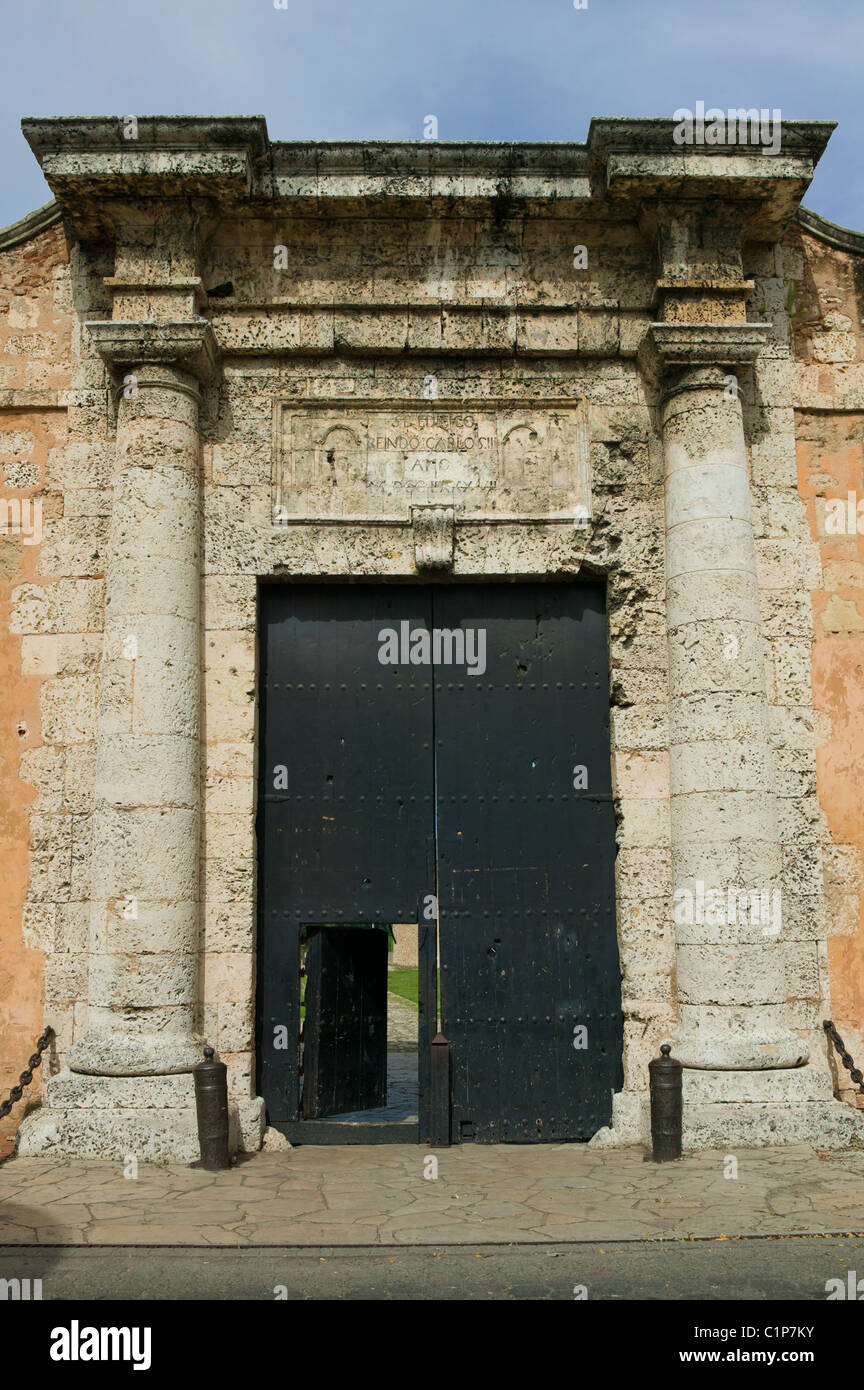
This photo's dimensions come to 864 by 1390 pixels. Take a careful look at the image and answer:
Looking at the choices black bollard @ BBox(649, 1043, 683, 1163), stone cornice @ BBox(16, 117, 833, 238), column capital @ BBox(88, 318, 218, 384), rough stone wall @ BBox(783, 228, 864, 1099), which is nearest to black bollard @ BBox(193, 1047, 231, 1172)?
black bollard @ BBox(649, 1043, 683, 1163)

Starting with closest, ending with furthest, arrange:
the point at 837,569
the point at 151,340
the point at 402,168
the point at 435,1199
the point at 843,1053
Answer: the point at 435,1199 → the point at 843,1053 → the point at 151,340 → the point at 402,168 → the point at 837,569

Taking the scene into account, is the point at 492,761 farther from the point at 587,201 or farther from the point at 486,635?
the point at 587,201

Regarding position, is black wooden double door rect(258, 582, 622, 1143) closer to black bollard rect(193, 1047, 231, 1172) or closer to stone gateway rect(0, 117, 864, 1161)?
stone gateway rect(0, 117, 864, 1161)

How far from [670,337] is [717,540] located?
133 centimetres

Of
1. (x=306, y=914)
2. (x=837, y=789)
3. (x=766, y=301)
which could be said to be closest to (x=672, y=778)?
(x=837, y=789)

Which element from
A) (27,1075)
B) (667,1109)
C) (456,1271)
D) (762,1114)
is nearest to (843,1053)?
(762,1114)

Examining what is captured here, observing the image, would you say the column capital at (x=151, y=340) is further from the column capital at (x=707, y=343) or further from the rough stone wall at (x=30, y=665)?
the column capital at (x=707, y=343)

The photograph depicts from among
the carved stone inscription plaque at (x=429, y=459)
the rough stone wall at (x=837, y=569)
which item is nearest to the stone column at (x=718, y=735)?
the rough stone wall at (x=837, y=569)

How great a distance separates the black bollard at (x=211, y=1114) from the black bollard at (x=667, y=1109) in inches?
90.3

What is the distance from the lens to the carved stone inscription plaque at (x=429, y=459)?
23.9 feet

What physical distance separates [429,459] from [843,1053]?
14.4ft

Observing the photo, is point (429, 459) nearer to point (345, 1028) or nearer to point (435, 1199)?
point (345, 1028)

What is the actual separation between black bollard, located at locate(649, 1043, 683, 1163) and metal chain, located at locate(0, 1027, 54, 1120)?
3446 millimetres

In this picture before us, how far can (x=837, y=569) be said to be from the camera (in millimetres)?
7324
